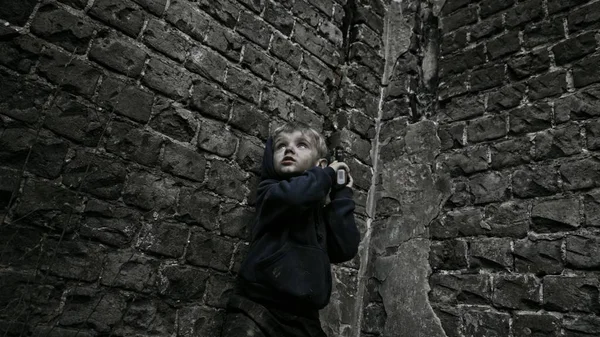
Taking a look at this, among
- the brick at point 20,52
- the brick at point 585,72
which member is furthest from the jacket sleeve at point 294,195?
the brick at point 585,72

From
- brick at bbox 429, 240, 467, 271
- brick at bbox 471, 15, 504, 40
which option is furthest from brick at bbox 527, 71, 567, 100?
brick at bbox 429, 240, 467, 271

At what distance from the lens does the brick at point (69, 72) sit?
1737 mm

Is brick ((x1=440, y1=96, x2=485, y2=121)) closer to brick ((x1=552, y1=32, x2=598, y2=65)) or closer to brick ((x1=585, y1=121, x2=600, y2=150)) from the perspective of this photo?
brick ((x1=552, y1=32, x2=598, y2=65))

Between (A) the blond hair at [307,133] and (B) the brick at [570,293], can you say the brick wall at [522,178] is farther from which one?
(A) the blond hair at [307,133]

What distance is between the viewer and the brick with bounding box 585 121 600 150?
6.87 feet

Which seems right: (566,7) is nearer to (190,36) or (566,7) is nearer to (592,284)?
(592,284)

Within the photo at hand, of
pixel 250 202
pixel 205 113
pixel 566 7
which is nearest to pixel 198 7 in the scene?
pixel 205 113

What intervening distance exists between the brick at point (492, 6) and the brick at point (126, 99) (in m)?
2.24

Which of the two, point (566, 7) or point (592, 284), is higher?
point (566, 7)

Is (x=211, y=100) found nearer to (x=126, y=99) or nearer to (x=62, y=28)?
(x=126, y=99)

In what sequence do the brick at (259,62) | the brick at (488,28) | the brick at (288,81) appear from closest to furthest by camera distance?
the brick at (259,62) < the brick at (288,81) < the brick at (488,28)

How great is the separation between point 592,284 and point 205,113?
80.1 inches

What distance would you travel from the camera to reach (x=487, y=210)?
236 centimetres

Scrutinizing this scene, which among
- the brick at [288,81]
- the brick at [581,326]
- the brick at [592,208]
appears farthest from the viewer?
the brick at [288,81]
